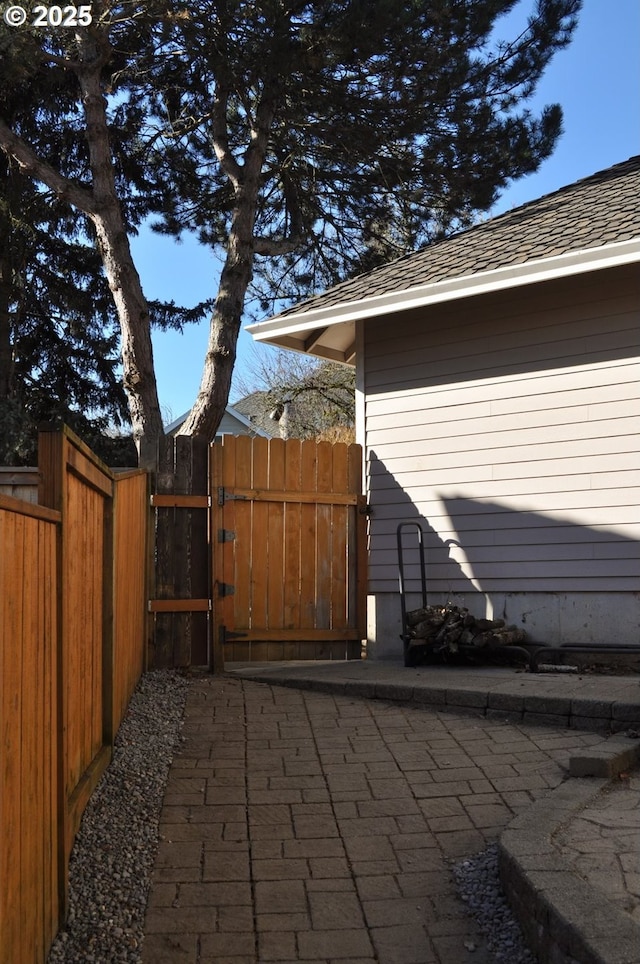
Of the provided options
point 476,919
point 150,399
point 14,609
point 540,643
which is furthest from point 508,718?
point 150,399

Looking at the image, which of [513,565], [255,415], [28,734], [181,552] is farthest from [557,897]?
[255,415]

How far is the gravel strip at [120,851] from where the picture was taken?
2.83m

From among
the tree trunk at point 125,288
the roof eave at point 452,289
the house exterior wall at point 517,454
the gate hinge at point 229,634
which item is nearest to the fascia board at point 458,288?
the roof eave at point 452,289

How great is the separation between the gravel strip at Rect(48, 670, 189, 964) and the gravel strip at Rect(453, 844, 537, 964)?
1080 mm

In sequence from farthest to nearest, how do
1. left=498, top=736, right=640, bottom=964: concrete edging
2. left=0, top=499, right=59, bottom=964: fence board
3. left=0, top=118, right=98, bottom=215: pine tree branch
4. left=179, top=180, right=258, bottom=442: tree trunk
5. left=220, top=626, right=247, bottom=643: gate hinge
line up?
left=179, top=180, right=258, bottom=442: tree trunk < left=0, top=118, right=98, bottom=215: pine tree branch < left=220, top=626, right=247, bottom=643: gate hinge < left=498, top=736, right=640, bottom=964: concrete edging < left=0, top=499, right=59, bottom=964: fence board

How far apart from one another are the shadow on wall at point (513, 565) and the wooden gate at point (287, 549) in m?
0.25

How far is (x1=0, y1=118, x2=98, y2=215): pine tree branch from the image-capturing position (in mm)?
11117

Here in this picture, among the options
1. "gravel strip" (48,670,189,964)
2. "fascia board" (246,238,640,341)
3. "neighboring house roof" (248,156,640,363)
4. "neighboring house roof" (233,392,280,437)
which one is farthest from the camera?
"neighboring house roof" (233,392,280,437)

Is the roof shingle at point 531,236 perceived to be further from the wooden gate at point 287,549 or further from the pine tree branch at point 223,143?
the pine tree branch at point 223,143

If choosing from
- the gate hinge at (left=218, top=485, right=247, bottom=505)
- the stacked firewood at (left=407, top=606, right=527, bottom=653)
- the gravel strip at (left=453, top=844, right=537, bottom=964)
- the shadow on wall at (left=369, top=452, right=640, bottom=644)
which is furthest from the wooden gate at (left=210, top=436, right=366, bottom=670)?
the gravel strip at (left=453, top=844, right=537, bottom=964)

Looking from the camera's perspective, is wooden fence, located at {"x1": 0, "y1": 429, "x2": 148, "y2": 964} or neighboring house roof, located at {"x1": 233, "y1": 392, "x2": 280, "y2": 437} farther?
neighboring house roof, located at {"x1": 233, "y1": 392, "x2": 280, "y2": 437}

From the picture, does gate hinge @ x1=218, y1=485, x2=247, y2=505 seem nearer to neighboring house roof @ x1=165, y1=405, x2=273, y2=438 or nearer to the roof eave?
the roof eave

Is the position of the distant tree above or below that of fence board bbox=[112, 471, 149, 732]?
above

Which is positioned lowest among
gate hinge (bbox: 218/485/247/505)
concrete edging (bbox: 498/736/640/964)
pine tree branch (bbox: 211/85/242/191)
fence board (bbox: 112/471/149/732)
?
concrete edging (bbox: 498/736/640/964)
